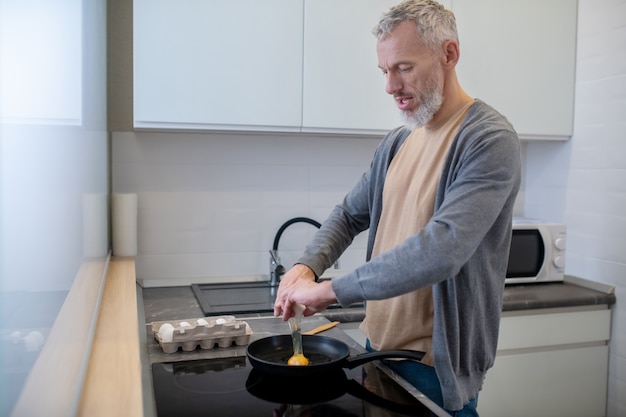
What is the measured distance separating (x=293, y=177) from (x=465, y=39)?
924mm

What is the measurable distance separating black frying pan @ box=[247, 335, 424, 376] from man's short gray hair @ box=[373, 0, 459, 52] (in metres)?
0.71

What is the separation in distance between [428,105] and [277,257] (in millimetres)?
1247

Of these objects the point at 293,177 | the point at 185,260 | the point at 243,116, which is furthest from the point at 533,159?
the point at 185,260

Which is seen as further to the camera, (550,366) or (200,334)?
(550,366)

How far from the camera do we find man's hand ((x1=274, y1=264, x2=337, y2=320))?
4.38 ft

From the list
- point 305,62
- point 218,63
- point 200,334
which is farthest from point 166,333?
point 305,62

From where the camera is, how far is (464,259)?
4.05 feet

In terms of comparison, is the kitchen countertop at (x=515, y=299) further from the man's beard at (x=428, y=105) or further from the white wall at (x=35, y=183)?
the white wall at (x=35, y=183)

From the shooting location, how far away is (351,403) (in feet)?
4.00

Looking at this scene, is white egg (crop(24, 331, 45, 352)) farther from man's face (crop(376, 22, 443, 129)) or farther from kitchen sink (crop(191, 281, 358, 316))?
kitchen sink (crop(191, 281, 358, 316))

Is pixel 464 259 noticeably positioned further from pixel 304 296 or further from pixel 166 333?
pixel 166 333

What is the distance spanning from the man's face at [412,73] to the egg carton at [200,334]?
71 centimetres

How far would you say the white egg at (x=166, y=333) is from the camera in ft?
5.11

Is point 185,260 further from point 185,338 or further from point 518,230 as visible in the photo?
point 518,230
